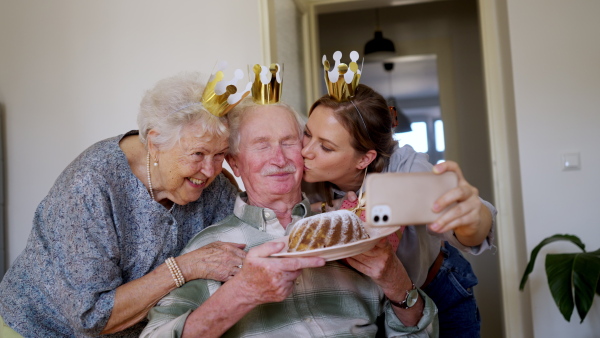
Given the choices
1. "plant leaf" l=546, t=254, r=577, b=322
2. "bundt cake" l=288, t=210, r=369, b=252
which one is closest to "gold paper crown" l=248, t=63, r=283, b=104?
"bundt cake" l=288, t=210, r=369, b=252

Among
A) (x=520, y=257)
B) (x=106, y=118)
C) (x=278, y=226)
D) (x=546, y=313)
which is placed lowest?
(x=546, y=313)

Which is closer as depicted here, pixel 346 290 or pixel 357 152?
pixel 346 290

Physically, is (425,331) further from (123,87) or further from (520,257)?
(123,87)

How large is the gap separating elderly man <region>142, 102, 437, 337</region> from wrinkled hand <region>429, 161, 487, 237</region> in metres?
0.27

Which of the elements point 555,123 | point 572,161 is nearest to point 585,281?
point 572,161

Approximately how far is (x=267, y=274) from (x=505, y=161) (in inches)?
103

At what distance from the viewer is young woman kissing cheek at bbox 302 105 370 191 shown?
180 cm

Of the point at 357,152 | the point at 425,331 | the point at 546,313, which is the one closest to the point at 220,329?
the point at 425,331

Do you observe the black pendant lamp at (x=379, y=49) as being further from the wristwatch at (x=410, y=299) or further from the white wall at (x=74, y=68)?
the wristwatch at (x=410, y=299)

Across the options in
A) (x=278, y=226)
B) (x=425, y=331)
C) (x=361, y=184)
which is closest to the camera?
(x=425, y=331)

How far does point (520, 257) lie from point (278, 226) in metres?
2.15

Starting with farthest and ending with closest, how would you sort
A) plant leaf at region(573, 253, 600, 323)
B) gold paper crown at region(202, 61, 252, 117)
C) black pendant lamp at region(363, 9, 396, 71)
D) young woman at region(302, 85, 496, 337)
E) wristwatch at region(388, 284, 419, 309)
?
black pendant lamp at region(363, 9, 396, 71) → plant leaf at region(573, 253, 600, 323) → young woman at region(302, 85, 496, 337) → gold paper crown at region(202, 61, 252, 117) → wristwatch at region(388, 284, 419, 309)

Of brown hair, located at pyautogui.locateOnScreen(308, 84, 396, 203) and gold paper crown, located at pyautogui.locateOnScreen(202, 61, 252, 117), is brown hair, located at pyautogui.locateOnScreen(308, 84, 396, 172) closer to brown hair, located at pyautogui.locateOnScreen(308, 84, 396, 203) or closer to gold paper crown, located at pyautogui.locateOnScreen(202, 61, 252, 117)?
brown hair, located at pyautogui.locateOnScreen(308, 84, 396, 203)

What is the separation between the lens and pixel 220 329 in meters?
1.46
